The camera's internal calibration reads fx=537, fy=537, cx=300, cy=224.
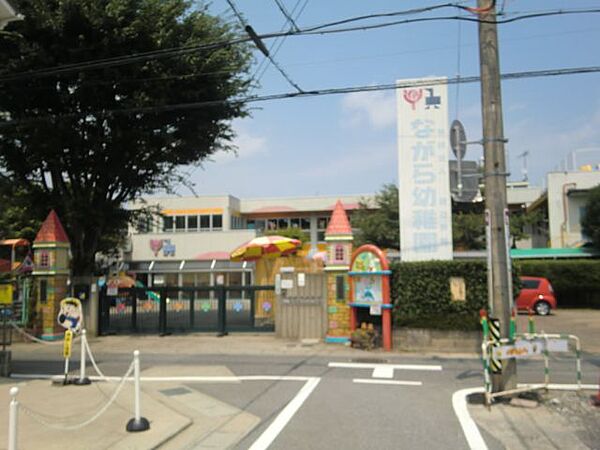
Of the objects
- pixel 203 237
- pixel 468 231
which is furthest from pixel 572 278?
pixel 203 237

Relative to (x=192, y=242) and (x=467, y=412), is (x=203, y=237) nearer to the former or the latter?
(x=192, y=242)

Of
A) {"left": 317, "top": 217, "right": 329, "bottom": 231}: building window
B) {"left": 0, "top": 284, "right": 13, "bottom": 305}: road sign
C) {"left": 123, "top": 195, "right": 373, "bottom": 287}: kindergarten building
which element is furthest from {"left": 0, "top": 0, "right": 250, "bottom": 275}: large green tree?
{"left": 317, "top": 217, "right": 329, "bottom": 231}: building window

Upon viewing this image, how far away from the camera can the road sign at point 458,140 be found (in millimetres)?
9750

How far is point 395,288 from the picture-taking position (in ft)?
48.3

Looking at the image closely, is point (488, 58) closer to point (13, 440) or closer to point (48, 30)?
point (13, 440)

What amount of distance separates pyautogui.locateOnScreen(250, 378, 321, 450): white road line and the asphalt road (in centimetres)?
6

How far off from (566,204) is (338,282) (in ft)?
77.9

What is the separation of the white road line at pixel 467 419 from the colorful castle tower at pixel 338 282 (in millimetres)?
6532

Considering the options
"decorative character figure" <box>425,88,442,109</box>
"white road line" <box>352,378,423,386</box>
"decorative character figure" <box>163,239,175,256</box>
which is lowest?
"white road line" <box>352,378,423,386</box>

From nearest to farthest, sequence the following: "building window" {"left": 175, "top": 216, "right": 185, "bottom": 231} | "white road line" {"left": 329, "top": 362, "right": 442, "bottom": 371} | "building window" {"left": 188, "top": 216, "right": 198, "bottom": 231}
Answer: "white road line" {"left": 329, "top": 362, "right": 442, "bottom": 371} → "building window" {"left": 188, "top": 216, "right": 198, "bottom": 231} → "building window" {"left": 175, "top": 216, "right": 185, "bottom": 231}

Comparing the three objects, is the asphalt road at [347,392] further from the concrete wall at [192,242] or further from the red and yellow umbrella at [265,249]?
the concrete wall at [192,242]

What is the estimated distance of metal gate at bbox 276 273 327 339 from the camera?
53.5ft

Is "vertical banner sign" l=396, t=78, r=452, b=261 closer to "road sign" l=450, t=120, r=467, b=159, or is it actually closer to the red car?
"road sign" l=450, t=120, r=467, b=159

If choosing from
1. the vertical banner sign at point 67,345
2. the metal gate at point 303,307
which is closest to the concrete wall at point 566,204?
the metal gate at point 303,307
